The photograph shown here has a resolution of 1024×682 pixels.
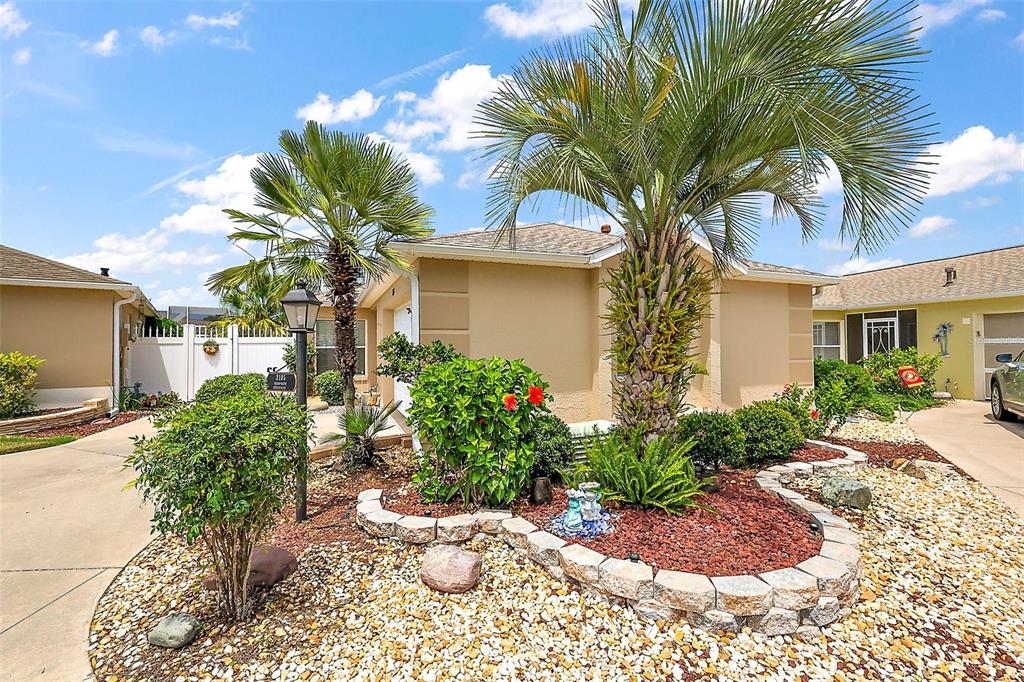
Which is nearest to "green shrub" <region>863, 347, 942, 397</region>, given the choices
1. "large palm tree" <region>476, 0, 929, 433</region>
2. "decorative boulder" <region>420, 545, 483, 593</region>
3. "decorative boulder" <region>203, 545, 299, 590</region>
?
"large palm tree" <region>476, 0, 929, 433</region>

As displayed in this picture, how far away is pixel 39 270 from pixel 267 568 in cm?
1397

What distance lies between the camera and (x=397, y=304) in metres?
11.4

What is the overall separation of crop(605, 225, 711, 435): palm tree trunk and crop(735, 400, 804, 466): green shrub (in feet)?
6.98

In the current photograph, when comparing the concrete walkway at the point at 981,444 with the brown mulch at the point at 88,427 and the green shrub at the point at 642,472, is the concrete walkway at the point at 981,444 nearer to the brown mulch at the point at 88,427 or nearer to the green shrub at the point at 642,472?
the green shrub at the point at 642,472

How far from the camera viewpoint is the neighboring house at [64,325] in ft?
36.7

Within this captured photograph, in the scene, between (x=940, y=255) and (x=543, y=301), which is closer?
(x=543, y=301)

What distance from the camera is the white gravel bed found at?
280 cm

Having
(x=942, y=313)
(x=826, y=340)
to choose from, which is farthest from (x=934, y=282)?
(x=826, y=340)

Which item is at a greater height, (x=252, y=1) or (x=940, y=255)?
(x=252, y=1)

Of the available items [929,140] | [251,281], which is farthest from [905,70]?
[251,281]

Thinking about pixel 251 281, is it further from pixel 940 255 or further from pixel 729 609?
pixel 940 255

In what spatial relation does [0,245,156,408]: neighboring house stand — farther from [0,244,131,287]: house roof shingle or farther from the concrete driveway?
the concrete driveway

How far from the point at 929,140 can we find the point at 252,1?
27.5ft

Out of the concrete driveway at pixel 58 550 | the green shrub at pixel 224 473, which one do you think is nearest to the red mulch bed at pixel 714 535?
the green shrub at pixel 224 473
